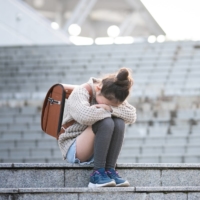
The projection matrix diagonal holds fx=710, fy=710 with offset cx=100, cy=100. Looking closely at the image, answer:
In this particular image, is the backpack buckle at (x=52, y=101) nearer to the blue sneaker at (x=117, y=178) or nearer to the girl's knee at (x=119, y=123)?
the girl's knee at (x=119, y=123)

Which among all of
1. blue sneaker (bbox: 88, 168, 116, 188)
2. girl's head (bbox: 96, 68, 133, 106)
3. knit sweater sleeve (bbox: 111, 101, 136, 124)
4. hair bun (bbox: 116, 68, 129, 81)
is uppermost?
hair bun (bbox: 116, 68, 129, 81)

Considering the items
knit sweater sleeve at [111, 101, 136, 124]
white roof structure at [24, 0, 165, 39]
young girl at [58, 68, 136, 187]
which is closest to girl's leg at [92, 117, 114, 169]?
young girl at [58, 68, 136, 187]

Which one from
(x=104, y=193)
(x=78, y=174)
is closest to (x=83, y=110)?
(x=78, y=174)

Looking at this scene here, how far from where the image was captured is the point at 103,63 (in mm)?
12047

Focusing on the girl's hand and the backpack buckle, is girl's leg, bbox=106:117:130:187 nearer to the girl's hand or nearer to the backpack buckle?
the girl's hand

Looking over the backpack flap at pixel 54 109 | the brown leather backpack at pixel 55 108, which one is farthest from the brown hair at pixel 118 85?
the backpack flap at pixel 54 109

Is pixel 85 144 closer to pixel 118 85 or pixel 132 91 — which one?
pixel 118 85

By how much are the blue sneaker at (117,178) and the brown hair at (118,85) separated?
47 centimetres

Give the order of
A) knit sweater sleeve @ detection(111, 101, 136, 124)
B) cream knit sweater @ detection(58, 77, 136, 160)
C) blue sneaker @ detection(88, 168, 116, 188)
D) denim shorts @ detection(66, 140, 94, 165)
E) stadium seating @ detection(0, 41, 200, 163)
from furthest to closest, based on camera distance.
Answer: stadium seating @ detection(0, 41, 200, 163), denim shorts @ detection(66, 140, 94, 165), knit sweater sleeve @ detection(111, 101, 136, 124), cream knit sweater @ detection(58, 77, 136, 160), blue sneaker @ detection(88, 168, 116, 188)

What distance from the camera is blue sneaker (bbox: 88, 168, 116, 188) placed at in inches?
176

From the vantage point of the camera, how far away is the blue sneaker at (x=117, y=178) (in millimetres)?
4555

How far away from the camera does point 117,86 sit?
15.1ft

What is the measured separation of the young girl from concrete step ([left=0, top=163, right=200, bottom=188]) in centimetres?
11

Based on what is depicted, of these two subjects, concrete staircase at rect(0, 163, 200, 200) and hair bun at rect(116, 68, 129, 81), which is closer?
hair bun at rect(116, 68, 129, 81)
